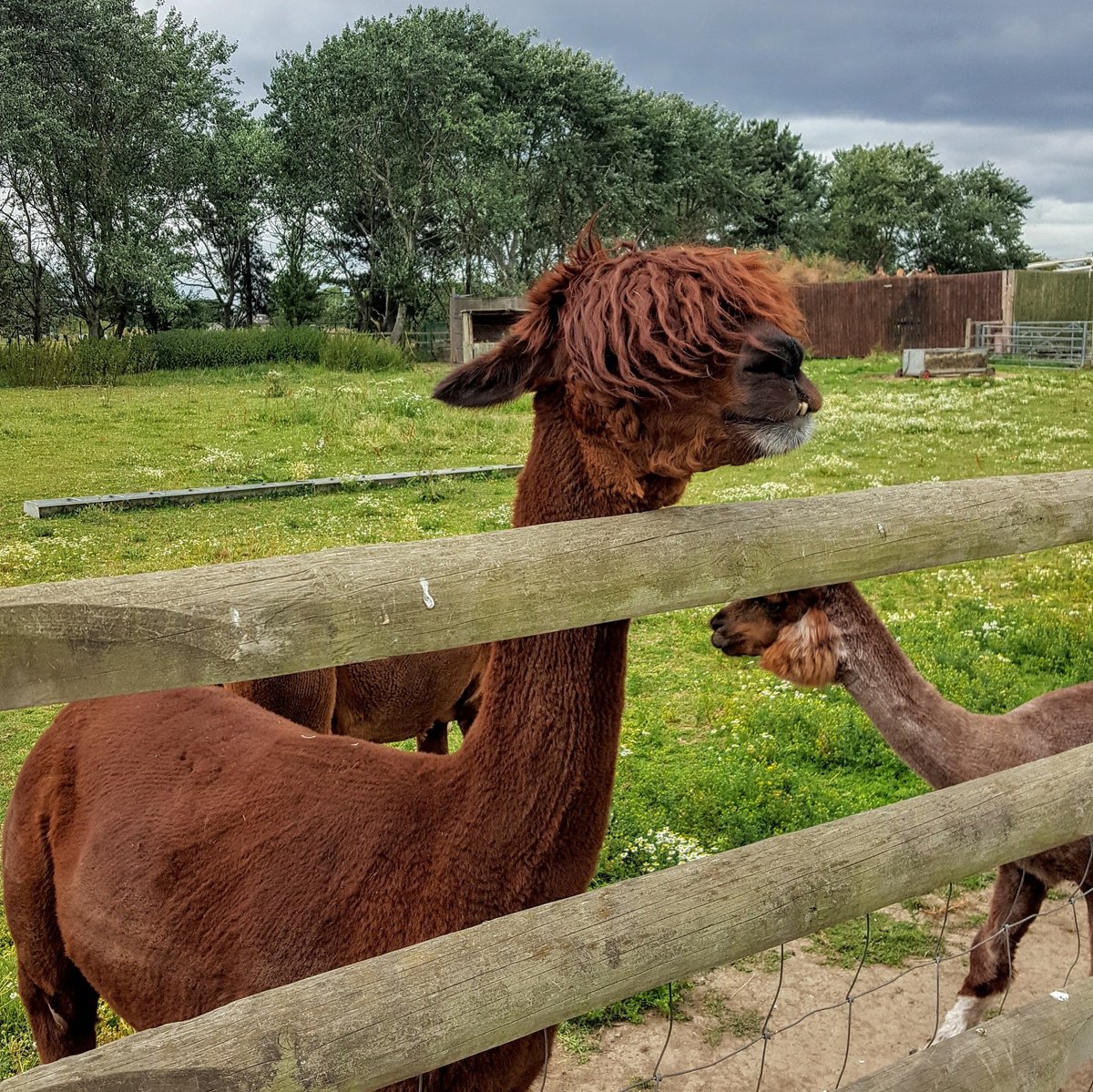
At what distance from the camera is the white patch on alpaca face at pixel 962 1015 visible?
3.59 m

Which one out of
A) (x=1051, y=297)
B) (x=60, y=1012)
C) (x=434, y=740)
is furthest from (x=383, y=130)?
(x=60, y=1012)

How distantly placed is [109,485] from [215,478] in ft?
4.18

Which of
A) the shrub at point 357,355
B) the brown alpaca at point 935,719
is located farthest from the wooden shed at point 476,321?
the brown alpaca at point 935,719

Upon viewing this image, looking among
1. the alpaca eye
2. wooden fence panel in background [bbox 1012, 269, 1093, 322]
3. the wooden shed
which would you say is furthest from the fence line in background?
wooden fence panel in background [bbox 1012, 269, 1093, 322]

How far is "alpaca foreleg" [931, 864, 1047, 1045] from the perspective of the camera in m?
3.60

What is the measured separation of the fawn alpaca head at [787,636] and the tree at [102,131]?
118ft

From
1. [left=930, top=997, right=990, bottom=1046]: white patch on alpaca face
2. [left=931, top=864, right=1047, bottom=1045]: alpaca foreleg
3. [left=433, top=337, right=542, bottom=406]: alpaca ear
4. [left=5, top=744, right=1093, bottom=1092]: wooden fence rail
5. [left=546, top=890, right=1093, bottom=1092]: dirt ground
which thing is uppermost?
→ [left=433, top=337, right=542, bottom=406]: alpaca ear

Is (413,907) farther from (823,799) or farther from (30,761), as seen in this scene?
(823,799)

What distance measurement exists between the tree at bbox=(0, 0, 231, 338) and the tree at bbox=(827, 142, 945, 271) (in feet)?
131

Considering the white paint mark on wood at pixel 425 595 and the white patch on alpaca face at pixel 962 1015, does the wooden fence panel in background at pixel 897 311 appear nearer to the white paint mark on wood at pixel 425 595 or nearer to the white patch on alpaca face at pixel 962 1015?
the white patch on alpaca face at pixel 962 1015

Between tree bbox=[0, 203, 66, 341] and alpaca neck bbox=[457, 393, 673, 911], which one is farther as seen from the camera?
tree bbox=[0, 203, 66, 341]

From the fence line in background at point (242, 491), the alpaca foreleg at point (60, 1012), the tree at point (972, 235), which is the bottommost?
the alpaca foreleg at point (60, 1012)

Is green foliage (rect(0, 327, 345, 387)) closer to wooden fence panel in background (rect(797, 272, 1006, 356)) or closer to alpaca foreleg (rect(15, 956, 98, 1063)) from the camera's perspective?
wooden fence panel in background (rect(797, 272, 1006, 356))

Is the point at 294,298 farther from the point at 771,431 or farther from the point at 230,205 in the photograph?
the point at 771,431
